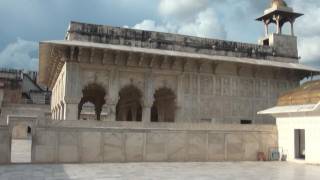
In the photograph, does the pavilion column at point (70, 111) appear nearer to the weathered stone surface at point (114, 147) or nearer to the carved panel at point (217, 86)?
the weathered stone surface at point (114, 147)

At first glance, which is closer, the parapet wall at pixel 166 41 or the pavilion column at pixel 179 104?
the parapet wall at pixel 166 41

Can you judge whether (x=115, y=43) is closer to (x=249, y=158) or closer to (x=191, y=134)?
(x=191, y=134)

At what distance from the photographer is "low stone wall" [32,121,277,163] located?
1214cm

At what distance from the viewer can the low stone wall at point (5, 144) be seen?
1146 centimetres

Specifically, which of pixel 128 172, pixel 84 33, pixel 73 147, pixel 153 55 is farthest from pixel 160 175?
pixel 84 33

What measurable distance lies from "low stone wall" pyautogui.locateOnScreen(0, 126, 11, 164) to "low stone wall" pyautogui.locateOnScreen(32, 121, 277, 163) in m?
0.73

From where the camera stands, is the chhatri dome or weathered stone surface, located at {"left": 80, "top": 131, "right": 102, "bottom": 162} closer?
weathered stone surface, located at {"left": 80, "top": 131, "right": 102, "bottom": 162}

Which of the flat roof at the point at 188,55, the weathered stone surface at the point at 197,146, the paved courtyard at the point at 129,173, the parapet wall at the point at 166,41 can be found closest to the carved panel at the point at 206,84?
the flat roof at the point at 188,55

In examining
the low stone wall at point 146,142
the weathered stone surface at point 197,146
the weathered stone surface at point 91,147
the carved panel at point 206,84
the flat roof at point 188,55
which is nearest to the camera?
the low stone wall at point 146,142

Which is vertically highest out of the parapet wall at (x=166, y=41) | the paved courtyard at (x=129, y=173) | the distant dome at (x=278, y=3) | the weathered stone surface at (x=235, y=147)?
the distant dome at (x=278, y=3)

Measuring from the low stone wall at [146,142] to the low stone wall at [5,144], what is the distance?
725 mm

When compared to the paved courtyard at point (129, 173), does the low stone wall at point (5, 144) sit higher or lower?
higher

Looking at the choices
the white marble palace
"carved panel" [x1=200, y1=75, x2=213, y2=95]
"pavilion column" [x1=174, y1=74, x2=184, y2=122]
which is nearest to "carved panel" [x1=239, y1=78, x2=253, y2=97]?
the white marble palace

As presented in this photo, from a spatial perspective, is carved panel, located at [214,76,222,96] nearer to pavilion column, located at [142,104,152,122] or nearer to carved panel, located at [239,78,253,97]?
carved panel, located at [239,78,253,97]
